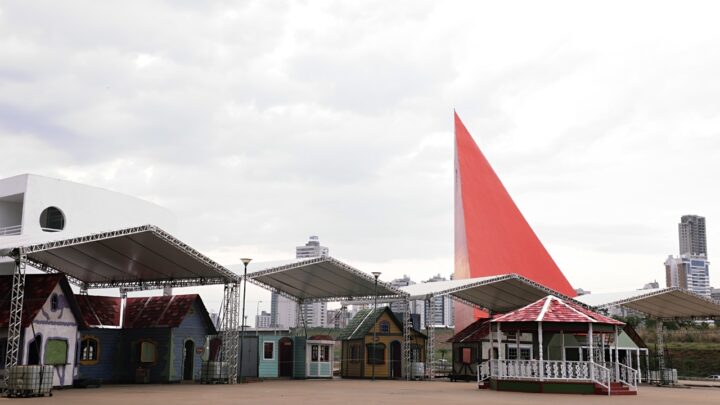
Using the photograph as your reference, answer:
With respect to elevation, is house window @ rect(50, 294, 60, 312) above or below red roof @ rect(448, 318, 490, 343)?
above

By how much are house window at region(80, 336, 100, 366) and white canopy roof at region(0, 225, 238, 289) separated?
316 cm

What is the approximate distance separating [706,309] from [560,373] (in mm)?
17930

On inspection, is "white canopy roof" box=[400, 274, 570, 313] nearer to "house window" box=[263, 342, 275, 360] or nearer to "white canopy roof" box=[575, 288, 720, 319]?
"white canopy roof" box=[575, 288, 720, 319]

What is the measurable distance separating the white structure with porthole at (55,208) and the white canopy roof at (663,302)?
95.2 ft

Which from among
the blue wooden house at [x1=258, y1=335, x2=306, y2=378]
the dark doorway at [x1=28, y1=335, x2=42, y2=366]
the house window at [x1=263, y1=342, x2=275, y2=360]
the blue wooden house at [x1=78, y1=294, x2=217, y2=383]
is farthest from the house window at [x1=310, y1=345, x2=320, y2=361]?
the dark doorway at [x1=28, y1=335, x2=42, y2=366]

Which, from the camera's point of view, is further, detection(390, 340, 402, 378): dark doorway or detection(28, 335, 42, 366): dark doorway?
detection(390, 340, 402, 378): dark doorway

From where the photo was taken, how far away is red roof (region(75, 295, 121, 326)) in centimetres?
3102

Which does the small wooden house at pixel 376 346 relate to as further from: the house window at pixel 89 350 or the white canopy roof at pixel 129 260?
the house window at pixel 89 350

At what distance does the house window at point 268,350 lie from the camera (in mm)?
37869

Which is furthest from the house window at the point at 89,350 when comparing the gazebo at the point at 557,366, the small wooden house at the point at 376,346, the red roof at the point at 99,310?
the gazebo at the point at 557,366

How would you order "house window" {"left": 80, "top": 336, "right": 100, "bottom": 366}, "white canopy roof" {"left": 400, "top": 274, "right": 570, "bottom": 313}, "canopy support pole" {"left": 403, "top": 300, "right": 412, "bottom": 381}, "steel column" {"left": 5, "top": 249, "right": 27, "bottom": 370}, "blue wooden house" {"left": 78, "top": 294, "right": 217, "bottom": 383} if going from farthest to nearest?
"canopy support pole" {"left": 403, "top": 300, "right": 412, "bottom": 381}, "white canopy roof" {"left": 400, "top": 274, "right": 570, "bottom": 313}, "blue wooden house" {"left": 78, "top": 294, "right": 217, "bottom": 383}, "house window" {"left": 80, "top": 336, "right": 100, "bottom": 366}, "steel column" {"left": 5, "top": 249, "right": 27, "bottom": 370}

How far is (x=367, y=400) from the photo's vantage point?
68.5 ft

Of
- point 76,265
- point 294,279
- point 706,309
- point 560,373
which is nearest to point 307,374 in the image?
point 294,279

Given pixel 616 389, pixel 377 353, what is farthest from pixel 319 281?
pixel 616 389
